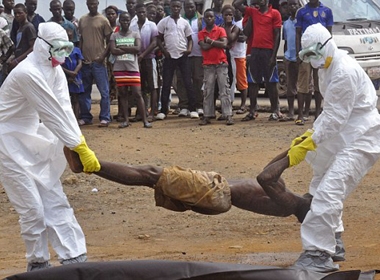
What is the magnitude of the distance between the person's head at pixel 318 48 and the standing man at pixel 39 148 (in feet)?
6.47

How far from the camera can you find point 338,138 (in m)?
7.96

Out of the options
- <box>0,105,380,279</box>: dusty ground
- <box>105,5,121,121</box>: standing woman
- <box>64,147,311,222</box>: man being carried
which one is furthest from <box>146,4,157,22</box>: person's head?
<box>64,147,311,222</box>: man being carried

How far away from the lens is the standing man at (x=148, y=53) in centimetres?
1504

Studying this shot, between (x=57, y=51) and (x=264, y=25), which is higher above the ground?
(x=57, y=51)

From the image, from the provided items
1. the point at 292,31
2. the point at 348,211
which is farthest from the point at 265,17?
the point at 348,211

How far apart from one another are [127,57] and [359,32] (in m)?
4.27

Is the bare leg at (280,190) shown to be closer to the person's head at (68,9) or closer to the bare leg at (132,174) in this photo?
the bare leg at (132,174)

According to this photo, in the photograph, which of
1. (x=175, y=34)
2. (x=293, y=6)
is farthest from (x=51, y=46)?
(x=293, y=6)

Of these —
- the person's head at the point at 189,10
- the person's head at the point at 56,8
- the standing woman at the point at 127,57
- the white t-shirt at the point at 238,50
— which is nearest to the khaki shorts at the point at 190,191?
the standing woman at the point at 127,57

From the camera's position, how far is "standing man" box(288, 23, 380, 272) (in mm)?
7711

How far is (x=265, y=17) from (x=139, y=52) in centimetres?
199

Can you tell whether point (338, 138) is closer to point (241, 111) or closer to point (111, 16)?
point (241, 111)

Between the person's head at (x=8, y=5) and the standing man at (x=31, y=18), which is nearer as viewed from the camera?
the standing man at (x=31, y=18)

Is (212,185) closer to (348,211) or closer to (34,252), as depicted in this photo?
(34,252)
